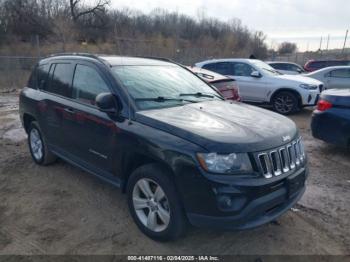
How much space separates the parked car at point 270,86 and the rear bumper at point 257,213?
23.7 ft

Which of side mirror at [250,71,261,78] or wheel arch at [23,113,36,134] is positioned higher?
side mirror at [250,71,261,78]

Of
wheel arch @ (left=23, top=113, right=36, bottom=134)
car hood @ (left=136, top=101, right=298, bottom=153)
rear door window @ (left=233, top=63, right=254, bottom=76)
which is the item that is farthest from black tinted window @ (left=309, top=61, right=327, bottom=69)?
wheel arch @ (left=23, top=113, right=36, bottom=134)

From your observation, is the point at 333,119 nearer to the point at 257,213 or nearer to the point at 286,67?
the point at 257,213

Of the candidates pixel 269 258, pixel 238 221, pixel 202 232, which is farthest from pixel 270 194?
pixel 202 232

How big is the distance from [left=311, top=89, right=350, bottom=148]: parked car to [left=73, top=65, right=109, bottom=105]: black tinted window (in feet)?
13.0

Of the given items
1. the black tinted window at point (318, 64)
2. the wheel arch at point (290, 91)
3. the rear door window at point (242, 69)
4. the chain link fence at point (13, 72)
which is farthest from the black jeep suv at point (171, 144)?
the black tinted window at point (318, 64)

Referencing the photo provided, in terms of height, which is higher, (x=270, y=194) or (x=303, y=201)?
(x=270, y=194)

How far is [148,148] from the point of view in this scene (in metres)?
3.04

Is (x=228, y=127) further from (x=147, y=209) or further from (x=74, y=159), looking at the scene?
(x=74, y=159)

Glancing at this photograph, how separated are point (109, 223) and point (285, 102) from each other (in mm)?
7831

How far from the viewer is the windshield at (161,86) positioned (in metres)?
3.56

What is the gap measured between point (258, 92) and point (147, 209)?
774 cm

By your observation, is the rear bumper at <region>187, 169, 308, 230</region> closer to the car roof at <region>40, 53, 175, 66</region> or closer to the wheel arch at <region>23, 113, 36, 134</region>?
the car roof at <region>40, 53, 175, 66</region>

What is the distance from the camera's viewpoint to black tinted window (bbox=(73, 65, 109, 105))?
12.4 ft
